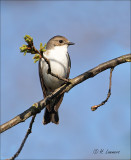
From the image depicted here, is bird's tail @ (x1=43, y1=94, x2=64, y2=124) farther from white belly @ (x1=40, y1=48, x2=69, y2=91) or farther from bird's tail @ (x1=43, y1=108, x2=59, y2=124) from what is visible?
white belly @ (x1=40, y1=48, x2=69, y2=91)

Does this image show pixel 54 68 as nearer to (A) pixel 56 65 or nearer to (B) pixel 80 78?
(A) pixel 56 65

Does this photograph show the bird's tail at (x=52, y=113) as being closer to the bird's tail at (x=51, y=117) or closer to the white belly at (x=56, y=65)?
the bird's tail at (x=51, y=117)

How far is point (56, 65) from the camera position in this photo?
6.25 metres

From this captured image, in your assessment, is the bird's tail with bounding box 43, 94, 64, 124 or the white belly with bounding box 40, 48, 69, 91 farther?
the bird's tail with bounding box 43, 94, 64, 124

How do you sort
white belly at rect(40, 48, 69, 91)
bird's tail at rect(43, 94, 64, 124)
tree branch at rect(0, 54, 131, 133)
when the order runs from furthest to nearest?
bird's tail at rect(43, 94, 64, 124) < white belly at rect(40, 48, 69, 91) < tree branch at rect(0, 54, 131, 133)

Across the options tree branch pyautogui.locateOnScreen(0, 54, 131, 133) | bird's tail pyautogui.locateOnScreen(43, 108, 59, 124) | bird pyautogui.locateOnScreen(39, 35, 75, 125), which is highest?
bird pyautogui.locateOnScreen(39, 35, 75, 125)

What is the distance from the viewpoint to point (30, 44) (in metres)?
2.89

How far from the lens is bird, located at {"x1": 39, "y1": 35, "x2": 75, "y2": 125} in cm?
629

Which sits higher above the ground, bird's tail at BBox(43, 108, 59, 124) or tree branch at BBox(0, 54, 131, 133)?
bird's tail at BBox(43, 108, 59, 124)

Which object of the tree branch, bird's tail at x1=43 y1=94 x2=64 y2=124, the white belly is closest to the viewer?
the tree branch

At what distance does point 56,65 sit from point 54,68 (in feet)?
0.26

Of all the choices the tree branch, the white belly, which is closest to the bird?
the white belly

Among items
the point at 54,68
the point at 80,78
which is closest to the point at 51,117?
the point at 54,68

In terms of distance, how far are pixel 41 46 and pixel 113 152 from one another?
2.03 meters
